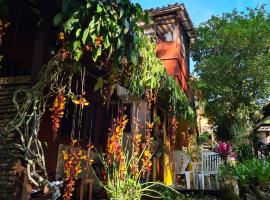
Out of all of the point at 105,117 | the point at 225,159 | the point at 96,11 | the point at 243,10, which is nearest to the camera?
the point at 96,11

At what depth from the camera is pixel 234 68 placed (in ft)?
64.8

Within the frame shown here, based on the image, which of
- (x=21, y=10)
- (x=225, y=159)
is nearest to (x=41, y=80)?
(x=21, y=10)

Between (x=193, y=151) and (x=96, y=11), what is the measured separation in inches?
508

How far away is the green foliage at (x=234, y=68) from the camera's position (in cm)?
1933

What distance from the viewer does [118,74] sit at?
16.4 feet

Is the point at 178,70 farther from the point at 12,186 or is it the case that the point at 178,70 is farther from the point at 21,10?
the point at 12,186

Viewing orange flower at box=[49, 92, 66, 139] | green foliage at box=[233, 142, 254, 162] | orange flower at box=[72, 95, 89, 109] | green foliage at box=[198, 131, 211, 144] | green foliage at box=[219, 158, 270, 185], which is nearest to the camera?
orange flower at box=[49, 92, 66, 139]

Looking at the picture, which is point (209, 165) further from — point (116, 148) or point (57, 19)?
point (57, 19)

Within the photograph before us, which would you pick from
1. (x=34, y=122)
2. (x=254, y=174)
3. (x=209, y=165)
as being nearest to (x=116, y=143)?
(x=34, y=122)

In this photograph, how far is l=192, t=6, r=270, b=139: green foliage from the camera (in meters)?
19.3

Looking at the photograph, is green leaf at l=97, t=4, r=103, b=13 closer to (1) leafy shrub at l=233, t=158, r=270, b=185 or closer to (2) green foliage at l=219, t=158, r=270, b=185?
(2) green foliage at l=219, t=158, r=270, b=185

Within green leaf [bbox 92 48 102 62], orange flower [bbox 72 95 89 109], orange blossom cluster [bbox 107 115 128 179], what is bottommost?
orange blossom cluster [bbox 107 115 128 179]

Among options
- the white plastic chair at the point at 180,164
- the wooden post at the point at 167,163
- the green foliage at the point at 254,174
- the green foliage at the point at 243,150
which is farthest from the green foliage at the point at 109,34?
the green foliage at the point at 243,150

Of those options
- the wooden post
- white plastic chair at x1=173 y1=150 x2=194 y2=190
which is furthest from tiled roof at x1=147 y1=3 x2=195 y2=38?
white plastic chair at x1=173 y1=150 x2=194 y2=190
